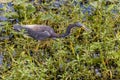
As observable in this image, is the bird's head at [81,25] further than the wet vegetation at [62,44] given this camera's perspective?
Yes

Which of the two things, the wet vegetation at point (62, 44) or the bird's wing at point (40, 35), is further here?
the bird's wing at point (40, 35)

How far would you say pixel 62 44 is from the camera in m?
4.32

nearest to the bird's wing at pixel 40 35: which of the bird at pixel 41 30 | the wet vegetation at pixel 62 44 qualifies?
the bird at pixel 41 30

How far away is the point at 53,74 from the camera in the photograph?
3.94m

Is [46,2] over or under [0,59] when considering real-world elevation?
over

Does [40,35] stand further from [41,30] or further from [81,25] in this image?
[81,25]

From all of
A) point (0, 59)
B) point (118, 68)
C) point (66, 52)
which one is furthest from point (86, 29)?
point (0, 59)

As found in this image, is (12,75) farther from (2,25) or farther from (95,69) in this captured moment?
(2,25)

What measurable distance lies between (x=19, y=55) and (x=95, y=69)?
0.88 meters

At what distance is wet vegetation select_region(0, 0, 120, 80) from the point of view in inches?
154

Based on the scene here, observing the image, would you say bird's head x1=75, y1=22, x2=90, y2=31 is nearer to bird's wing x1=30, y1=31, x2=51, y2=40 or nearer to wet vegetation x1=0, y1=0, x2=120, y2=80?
wet vegetation x1=0, y1=0, x2=120, y2=80

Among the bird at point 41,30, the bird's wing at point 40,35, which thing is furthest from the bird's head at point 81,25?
the bird's wing at point 40,35

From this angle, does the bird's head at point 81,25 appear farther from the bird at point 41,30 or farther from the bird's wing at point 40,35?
the bird's wing at point 40,35

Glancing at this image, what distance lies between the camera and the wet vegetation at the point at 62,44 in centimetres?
391
